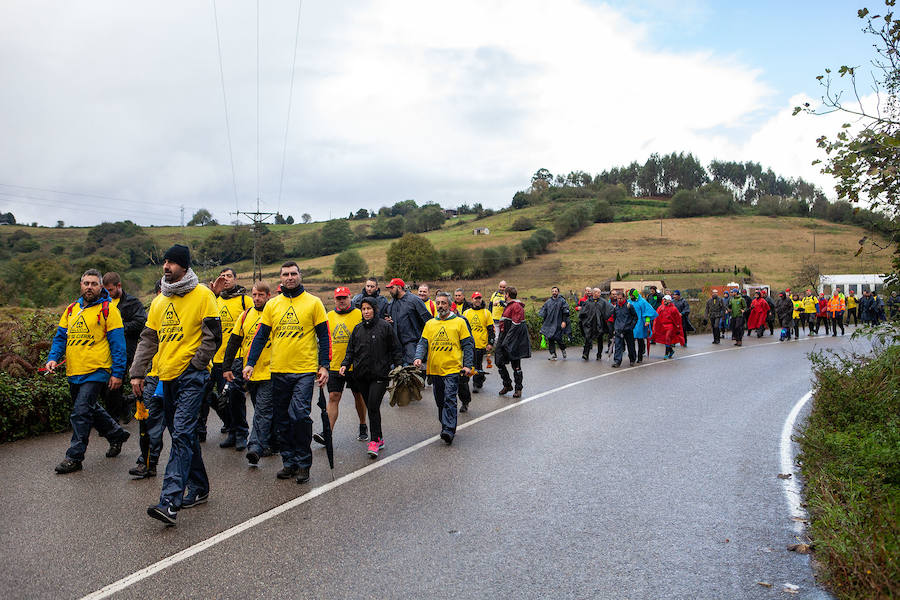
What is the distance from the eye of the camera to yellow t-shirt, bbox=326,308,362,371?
27.8 ft

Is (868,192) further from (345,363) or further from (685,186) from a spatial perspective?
(685,186)

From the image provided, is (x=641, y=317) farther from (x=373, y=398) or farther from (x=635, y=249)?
(x=635, y=249)

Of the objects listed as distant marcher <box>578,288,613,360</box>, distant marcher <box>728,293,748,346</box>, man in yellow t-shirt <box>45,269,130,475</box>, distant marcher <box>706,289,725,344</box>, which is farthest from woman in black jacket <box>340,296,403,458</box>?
distant marcher <box>706,289,725,344</box>

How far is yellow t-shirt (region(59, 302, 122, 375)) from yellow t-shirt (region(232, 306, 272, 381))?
1.38 meters

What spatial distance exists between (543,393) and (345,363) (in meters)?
5.06

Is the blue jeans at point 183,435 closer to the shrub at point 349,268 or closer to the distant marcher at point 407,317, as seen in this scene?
the distant marcher at point 407,317

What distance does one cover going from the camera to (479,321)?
11.9m

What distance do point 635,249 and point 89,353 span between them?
7621 cm

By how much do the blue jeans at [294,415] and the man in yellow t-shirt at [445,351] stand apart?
2.07 meters

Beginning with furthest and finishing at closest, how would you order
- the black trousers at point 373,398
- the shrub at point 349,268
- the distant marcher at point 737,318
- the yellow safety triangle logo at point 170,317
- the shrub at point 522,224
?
the shrub at point 522,224
the shrub at point 349,268
the distant marcher at point 737,318
the black trousers at point 373,398
the yellow safety triangle logo at point 170,317

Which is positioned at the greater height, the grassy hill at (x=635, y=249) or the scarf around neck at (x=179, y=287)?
the grassy hill at (x=635, y=249)

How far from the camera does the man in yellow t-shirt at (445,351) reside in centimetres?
839

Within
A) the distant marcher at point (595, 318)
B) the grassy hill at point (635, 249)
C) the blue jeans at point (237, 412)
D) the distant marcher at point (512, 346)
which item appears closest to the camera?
the blue jeans at point (237, 412)

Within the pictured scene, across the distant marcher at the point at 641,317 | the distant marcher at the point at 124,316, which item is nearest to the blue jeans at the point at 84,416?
the distant marcher at the point at 124,316
